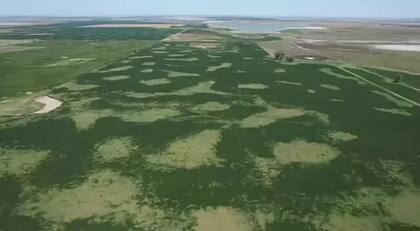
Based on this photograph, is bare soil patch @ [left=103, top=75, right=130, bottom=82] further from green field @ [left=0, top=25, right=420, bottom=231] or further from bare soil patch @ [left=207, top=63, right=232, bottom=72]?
bare soil patch @ [left=207, top=63, right=232, bottom=72]

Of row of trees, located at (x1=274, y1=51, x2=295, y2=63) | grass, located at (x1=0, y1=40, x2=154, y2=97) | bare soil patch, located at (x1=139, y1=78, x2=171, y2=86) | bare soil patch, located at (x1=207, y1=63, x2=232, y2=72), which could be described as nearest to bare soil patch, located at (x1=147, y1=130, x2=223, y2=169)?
bare soil patch, located at (x1=139, y1=78, x2=171, y2=86)

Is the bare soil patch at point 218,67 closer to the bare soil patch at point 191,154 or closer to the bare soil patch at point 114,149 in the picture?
the bare soil patch at point 191,154

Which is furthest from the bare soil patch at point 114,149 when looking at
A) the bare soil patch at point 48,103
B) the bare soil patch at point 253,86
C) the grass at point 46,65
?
the bare soil patch at point 253,86

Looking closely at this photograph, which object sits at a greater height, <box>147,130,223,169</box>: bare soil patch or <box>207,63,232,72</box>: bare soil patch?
<box>207,63,232,72</box>: bare soil patch

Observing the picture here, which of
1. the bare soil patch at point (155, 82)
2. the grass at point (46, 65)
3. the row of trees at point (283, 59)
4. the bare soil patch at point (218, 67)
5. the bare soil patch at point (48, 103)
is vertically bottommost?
the bare soil patch at point (48, 103)

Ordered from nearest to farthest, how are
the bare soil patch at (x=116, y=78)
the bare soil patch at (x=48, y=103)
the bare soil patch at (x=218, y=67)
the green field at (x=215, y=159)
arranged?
the green field at (x=215, y=159), the bare soil patch at (x=48, y=103), the bare soil patch at (x=116, y=78), the bare soil patch at (x=218, y=67)

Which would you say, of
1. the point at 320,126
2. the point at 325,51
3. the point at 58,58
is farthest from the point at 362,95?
the point at 58,58

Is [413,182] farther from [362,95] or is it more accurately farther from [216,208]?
[362,95]

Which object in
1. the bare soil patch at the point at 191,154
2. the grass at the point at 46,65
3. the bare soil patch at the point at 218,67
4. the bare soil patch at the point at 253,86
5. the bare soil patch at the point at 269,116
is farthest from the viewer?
the bare soil patch at the point at 218,67
